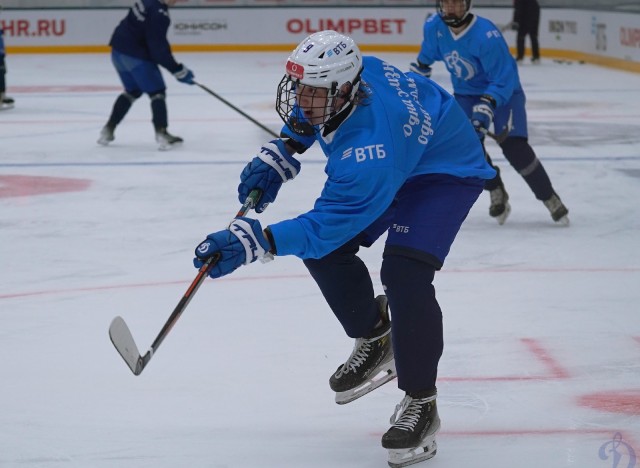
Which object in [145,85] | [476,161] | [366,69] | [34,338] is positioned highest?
[366,69]

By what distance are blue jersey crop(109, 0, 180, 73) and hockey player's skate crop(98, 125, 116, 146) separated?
0.53m

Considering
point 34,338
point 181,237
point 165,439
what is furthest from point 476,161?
point 181,237

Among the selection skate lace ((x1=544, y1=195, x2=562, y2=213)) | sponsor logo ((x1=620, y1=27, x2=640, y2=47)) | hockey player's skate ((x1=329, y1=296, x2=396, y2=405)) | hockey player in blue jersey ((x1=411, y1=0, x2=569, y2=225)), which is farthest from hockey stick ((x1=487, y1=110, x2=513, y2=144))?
sponsor logo ((x1=620, y1=27, x2=640, y2=47))

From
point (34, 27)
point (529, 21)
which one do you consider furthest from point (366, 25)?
point (34, 27)

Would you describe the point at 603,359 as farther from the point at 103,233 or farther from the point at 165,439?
the point at 103,233

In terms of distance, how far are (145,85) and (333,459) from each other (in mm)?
5145

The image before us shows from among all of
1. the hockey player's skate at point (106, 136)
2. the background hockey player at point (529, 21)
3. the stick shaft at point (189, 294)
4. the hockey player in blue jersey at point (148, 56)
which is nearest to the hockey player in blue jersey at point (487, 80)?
the stick shaft at point (189, 294)

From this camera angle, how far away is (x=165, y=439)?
271 cm

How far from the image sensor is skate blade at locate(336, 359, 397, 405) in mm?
2883

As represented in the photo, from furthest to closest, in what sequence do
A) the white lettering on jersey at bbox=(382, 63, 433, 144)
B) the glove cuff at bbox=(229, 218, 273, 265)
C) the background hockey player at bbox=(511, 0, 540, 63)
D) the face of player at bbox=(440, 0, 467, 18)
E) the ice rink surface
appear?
the background hockey player at bbox=(511, 0, 540, 63) < the face of player at bbox=(440, 0, 467, 18) < the ice rink surface < the white lettering on jersey at bbox=(382, 63, 433, 144) < the glove cuff at bbox=(229, 218, 273, 265)

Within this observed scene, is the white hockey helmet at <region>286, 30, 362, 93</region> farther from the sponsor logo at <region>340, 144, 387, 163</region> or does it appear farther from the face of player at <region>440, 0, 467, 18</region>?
the face of player at <region>440, 0, 467, 18</region>

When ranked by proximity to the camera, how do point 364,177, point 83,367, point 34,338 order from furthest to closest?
1. point 34,338
2. point 83,367
3. point 364,177

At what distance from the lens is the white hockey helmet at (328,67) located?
93.9 inches

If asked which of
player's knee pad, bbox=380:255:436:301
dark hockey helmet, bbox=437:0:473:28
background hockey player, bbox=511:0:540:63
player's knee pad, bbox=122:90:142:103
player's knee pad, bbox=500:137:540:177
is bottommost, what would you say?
background hockey player, bbox=511:0:540:63
